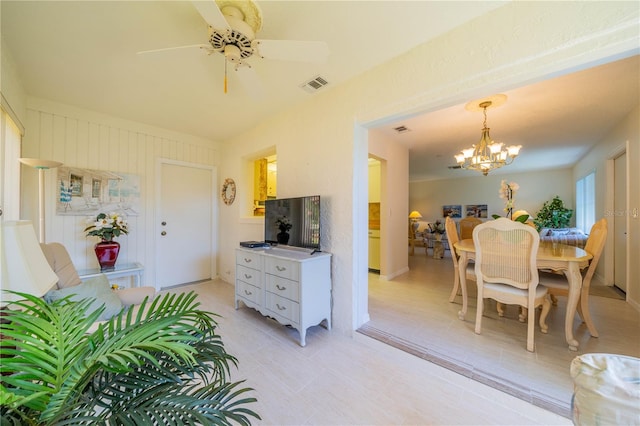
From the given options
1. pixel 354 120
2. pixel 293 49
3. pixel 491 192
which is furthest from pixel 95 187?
pixel 491 192

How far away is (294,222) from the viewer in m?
2.60

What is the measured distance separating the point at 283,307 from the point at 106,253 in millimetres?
2388

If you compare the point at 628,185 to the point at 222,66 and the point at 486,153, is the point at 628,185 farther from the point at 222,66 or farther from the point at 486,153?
the point at 222,66

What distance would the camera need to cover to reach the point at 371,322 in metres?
2.45

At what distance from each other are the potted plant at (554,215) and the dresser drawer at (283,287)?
728 cm

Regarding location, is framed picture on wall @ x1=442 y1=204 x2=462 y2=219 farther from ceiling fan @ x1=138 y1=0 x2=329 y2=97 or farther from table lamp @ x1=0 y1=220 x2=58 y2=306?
table lamp @ x1=0 y1=220 x2=58 y2=306

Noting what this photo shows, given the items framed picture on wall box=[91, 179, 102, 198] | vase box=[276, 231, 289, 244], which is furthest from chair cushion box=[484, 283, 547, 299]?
framed picture on wall box=[91, 179, 102, 198]

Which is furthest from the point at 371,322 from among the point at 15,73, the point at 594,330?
the point at 15,73

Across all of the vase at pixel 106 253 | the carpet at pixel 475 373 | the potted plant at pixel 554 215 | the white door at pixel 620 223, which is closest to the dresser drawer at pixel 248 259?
the carpet at pixel 475 373

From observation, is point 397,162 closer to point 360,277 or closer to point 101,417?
point 360,277

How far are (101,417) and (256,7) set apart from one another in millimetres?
1909

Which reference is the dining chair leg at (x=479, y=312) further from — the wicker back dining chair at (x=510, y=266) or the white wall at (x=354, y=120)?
the white wall at (x=354, y=120)

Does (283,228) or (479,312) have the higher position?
(283,228)

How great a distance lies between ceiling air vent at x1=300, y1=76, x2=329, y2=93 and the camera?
233 cm
